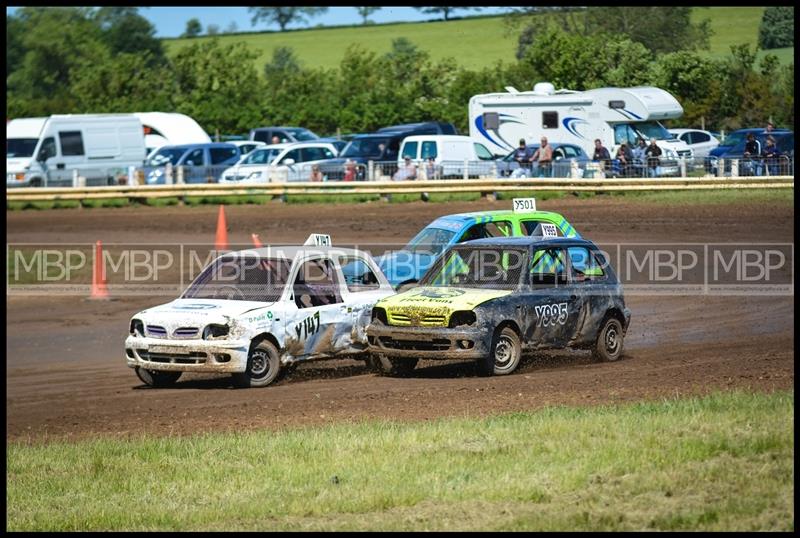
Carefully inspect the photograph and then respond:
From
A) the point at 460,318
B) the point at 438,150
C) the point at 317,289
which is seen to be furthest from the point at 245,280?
the point at 438,150

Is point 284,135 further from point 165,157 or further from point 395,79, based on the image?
point 395,79

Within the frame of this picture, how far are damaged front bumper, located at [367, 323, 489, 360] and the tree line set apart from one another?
25.5 m

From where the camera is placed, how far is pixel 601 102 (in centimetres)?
3550

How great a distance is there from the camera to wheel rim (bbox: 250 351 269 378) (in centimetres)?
1368

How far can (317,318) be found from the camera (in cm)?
1409

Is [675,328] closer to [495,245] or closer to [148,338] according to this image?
[495,245]

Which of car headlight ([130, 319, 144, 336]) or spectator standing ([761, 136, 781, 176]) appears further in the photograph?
spectator standing ([761, 136, 781, 176])

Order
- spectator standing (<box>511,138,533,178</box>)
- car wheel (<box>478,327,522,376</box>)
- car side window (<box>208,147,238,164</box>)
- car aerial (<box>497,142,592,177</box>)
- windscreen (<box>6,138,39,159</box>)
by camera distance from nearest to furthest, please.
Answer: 1. car wheel (<box>478,327,522,376</box>)
2. car aerial (<box>497,142,592,177</box>)
3. spectator standing (<box>511,138,533,178</box>)
4. car side window (<box>208,147,238,164</box>)
5. windscreen (<box>6,138,39,159</box>)

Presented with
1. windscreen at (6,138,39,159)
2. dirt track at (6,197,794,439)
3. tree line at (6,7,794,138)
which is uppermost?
tree line at (6,7,794,138)

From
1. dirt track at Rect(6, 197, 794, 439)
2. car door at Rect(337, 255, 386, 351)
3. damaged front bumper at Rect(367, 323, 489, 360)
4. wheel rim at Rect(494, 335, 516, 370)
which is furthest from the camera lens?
car door at Rect(337, 255, 386, 351)

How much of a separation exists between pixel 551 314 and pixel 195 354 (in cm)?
385

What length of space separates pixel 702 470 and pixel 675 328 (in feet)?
31.8

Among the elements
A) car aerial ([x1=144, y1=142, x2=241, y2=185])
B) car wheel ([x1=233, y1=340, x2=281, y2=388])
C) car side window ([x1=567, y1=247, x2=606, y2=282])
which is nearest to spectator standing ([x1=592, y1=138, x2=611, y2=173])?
car aerial ([x1=144, y1=142, x2=241, y2=185])

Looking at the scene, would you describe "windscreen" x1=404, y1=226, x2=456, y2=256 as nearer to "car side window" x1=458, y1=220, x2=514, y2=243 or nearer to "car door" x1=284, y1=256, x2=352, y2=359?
"car side window" x1=458, y1=220, x2=514, y2=243
